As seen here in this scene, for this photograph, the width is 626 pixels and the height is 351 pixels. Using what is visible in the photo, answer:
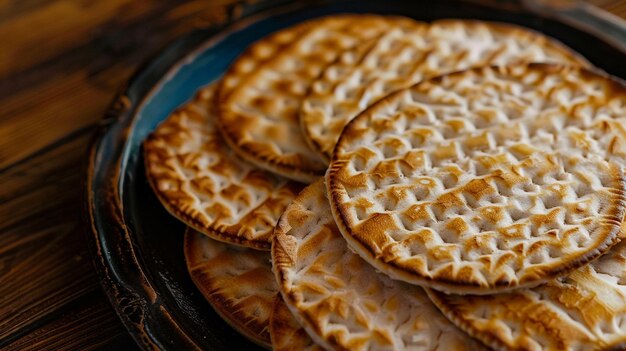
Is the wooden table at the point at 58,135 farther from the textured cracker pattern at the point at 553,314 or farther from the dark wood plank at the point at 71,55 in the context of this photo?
the textured cracker pattern at the point at 553,314

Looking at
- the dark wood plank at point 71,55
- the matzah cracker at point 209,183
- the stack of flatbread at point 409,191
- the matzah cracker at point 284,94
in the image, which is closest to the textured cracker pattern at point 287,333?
the stack of flatbread at point 409,191

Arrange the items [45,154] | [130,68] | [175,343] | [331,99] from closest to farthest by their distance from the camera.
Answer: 1. [175,343]
2. [331,99]
3. [45,154]
4. [130,68]

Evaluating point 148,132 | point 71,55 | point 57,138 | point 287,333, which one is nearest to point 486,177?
point 287,333

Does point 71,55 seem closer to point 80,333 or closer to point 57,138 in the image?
point 57,138

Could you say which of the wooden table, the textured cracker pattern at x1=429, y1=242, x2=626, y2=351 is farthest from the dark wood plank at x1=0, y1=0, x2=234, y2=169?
the textured cracker pattern at x1=429, y1=242, x2=626, y2=351

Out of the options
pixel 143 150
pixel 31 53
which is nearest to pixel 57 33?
pixel 31 53

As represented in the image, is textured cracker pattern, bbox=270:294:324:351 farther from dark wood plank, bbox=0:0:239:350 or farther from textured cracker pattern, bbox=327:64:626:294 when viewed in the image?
dark wood plank, bbox=0:0:239:350

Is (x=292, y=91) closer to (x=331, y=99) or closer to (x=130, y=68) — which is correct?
(x=331, y=99)
